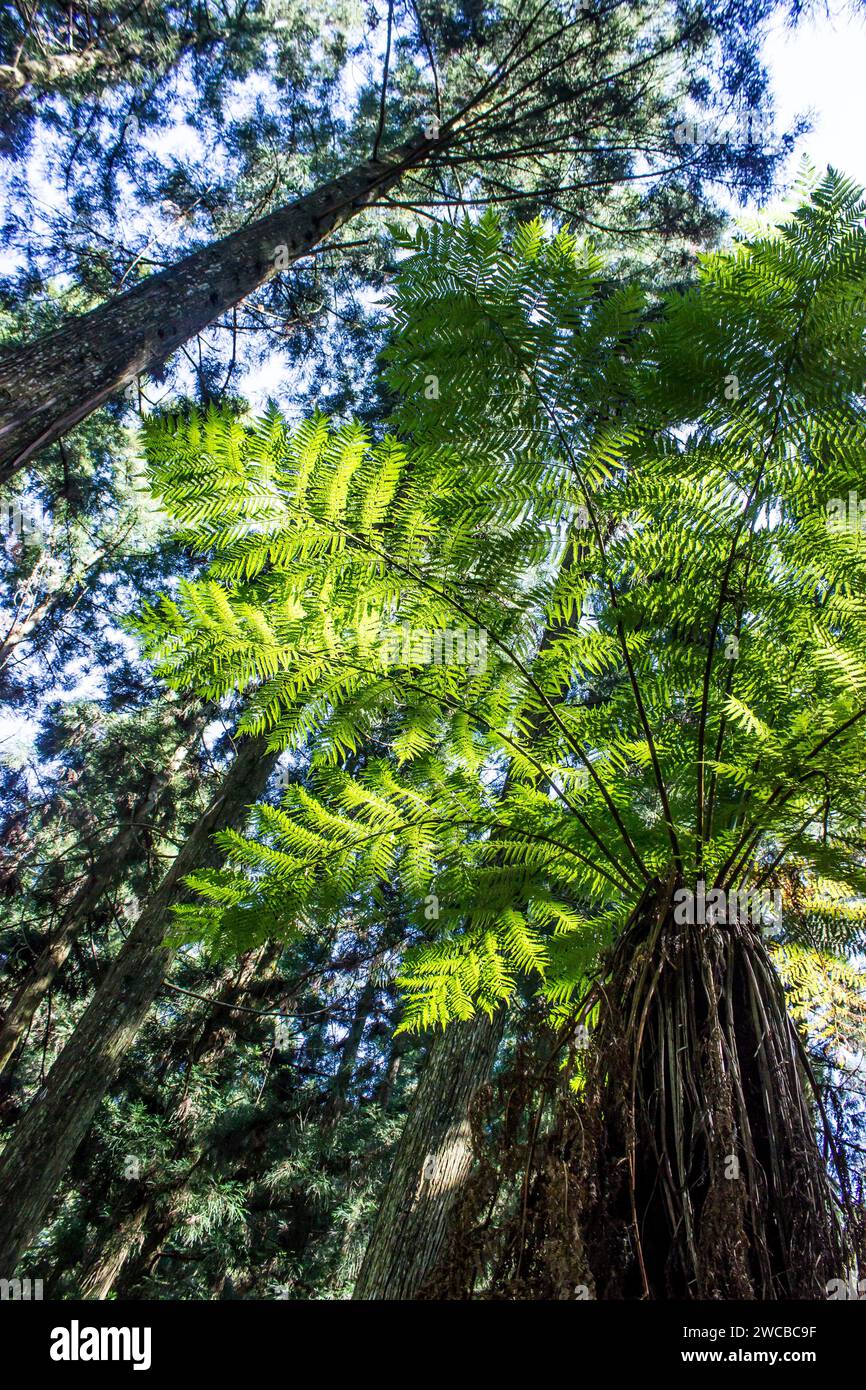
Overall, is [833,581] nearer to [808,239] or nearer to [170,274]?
[808,239]

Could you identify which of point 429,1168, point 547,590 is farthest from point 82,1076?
point 547,590

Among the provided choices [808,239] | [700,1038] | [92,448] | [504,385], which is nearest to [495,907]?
[700,1038]

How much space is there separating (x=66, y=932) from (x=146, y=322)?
28.9ft

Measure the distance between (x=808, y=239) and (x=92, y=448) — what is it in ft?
31.1

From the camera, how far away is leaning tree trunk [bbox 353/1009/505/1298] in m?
3.47

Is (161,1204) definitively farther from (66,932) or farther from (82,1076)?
(66,932)

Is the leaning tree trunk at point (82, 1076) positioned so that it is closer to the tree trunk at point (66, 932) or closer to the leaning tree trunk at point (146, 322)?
the leaning tree trunk at point (146, 322)

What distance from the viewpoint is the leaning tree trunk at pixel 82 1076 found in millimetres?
5570

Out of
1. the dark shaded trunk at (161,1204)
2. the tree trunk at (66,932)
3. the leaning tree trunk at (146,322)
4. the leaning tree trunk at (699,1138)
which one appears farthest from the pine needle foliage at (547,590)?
the tree trunk at (66,932)

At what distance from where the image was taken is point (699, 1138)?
3.86ft

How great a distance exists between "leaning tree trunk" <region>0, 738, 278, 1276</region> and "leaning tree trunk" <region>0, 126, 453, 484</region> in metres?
2.99

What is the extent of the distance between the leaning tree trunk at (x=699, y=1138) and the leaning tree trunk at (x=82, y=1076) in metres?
4.77

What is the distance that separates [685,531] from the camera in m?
1.61
